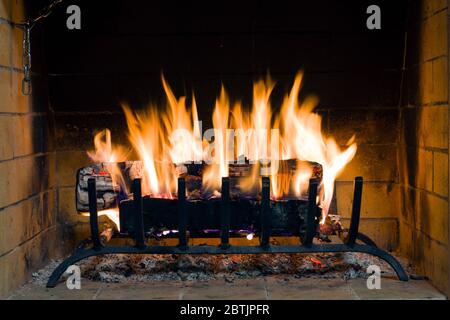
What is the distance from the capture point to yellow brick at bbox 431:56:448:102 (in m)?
3.17

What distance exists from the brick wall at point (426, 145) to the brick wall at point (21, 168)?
2.12m

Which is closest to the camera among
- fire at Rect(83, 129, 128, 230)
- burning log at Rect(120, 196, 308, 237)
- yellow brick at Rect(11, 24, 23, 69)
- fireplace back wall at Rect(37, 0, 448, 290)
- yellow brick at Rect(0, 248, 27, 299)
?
yellow brick at Rect(0, 248, 27, 299)

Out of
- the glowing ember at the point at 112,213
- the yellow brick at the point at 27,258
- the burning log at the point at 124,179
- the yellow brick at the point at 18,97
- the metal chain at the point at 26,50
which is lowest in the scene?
the yellow brick at the point at 27,258

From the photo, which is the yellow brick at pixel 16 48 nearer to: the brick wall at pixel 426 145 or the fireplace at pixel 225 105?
→ the fireplace at pixel 225 105

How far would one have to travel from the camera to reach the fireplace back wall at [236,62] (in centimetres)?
393

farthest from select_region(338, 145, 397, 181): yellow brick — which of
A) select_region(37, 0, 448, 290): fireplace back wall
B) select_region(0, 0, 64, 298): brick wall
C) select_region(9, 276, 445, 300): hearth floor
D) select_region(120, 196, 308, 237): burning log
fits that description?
select_region(0, 0, 64, 298): brick wall

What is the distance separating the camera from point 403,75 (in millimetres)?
3961

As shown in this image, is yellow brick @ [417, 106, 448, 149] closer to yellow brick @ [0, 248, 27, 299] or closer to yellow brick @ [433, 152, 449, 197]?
yellow brick @ [433, 152, 449, 197]

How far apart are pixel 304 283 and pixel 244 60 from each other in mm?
1409

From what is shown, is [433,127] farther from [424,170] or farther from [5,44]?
[5,44]

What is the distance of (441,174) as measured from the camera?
128 inches

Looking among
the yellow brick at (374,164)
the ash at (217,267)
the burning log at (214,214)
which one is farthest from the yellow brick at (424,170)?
the burning log at (214,214)

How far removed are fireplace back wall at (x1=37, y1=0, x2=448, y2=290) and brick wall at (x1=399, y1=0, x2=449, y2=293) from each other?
0.12 metres
